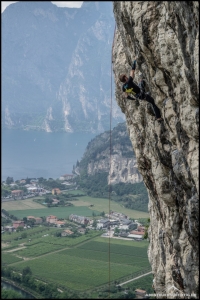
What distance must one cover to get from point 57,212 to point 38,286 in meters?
26.7

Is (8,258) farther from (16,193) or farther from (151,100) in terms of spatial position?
(151,100)

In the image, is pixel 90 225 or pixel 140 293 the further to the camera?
pixel 90 225

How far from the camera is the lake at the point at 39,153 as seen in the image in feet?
292

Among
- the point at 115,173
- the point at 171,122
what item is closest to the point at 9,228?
the point at 115,173

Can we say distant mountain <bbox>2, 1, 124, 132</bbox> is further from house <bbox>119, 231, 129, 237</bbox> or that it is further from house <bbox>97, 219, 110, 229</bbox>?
house <bbox>119, 231, 129, 237</bbox>

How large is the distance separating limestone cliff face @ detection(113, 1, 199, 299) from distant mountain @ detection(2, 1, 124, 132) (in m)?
122

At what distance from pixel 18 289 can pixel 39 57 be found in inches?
6199

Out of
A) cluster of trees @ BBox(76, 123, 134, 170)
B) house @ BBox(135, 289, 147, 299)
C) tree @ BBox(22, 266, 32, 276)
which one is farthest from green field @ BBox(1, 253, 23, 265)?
cluster of trees @ BBox(76, 123, 134, 170)

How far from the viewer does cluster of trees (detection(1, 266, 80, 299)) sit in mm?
25656

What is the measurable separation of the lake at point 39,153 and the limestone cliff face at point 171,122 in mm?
74781

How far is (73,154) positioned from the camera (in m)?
112

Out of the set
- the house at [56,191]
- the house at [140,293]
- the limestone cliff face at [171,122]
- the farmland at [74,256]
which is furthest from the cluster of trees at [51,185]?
the limestone cliff face at [171,122]

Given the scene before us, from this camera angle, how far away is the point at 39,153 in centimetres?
11275

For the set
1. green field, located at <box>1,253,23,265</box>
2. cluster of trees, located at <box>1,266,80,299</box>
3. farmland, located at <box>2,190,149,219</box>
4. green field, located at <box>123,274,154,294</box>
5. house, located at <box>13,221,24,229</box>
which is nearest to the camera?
cluster of trees, located at <box>1,266,80,299</box>
